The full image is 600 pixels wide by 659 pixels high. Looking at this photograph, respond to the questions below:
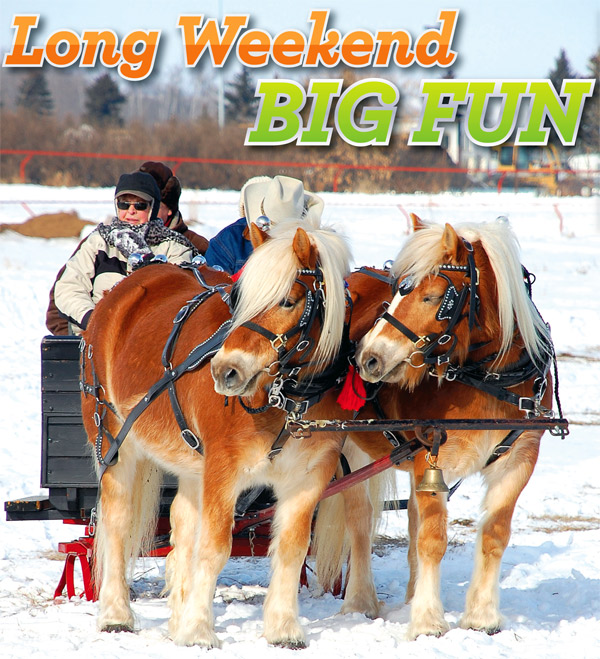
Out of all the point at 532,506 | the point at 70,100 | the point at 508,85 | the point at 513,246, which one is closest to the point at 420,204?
the point at 508,85

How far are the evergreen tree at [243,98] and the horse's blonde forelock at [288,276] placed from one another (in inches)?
1944

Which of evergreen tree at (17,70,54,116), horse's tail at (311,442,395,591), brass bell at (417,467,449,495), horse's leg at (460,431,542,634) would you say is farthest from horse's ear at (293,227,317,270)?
evergreen tree at (17,70,54,116)

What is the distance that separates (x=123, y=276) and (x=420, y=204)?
61.0 ft


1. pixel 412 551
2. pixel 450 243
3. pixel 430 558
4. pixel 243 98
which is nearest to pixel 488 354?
pixel 450 243

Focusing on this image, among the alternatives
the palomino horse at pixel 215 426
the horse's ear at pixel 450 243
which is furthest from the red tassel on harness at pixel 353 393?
the horse's ear at pixel 450 243

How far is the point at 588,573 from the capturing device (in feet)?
15.8

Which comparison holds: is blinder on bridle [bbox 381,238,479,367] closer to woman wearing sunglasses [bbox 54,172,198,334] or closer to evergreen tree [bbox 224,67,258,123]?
woman wearing sunglasses [bbox 54,172,198,334]

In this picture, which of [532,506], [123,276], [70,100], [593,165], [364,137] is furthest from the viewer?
[70,100]

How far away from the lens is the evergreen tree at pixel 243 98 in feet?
172

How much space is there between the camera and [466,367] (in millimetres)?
3711

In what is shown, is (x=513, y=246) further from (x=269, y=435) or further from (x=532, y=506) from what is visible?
(x=532, y=506)

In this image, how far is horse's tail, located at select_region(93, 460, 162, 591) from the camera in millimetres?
4363

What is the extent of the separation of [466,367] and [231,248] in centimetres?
212

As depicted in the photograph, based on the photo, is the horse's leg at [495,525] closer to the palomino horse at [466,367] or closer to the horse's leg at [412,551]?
the palomino horse at [466,367]
